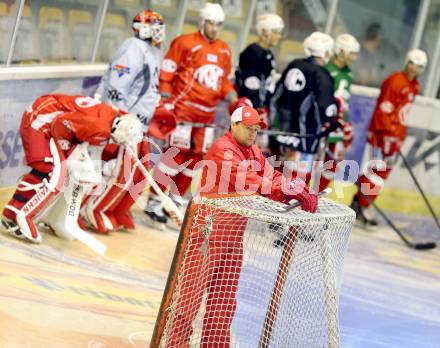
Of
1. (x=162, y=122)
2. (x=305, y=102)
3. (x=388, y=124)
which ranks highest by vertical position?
(x=305, y=102)

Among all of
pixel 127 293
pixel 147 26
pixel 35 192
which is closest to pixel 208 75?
pixel 147 26

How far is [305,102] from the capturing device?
8.69m

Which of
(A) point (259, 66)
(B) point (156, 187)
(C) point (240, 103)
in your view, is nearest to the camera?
(B) point (156, 187)

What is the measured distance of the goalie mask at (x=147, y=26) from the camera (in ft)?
25.3

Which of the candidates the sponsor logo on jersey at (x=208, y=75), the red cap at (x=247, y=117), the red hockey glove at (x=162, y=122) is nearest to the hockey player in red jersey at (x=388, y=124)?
the sponsor logo on jersey at (x=208, y=75)

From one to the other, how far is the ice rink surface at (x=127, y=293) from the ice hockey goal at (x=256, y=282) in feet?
0.42

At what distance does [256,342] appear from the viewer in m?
5.38

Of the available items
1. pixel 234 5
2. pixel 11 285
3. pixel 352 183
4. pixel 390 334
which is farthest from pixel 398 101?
pixel 11 285

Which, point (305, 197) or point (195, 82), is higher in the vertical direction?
point (305, 197)

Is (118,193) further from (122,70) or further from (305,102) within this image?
(305,102)

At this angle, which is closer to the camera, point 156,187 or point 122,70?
point 156,187

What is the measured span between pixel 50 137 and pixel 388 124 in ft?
11.9

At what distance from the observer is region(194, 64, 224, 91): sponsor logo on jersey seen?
8.61 m

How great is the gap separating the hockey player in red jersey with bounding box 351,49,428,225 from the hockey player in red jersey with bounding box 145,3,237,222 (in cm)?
163
